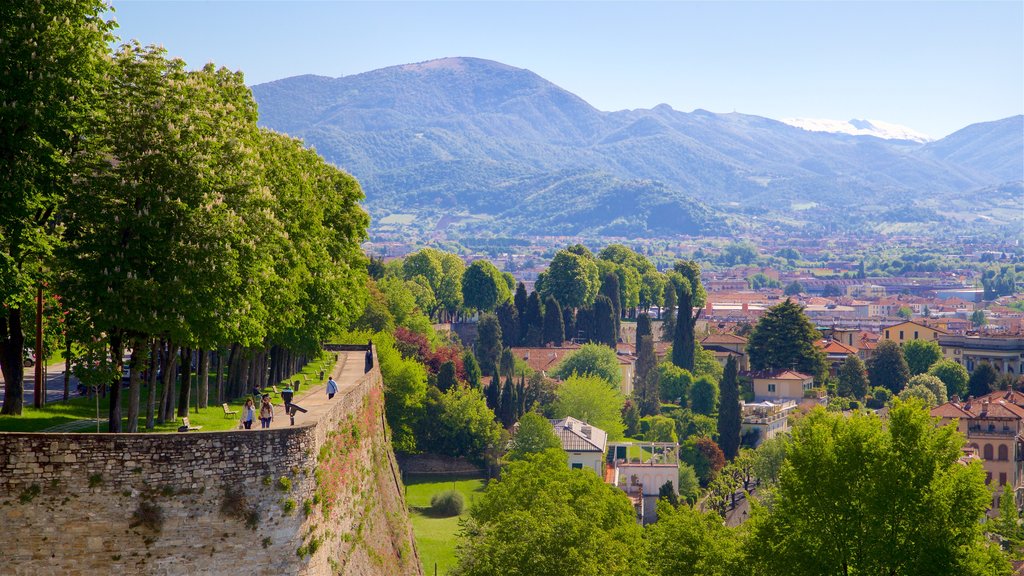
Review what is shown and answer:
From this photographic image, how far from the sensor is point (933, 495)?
118ft

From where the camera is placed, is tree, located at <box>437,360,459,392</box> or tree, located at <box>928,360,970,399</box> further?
tree, located at <box>928,360,970,399</box>

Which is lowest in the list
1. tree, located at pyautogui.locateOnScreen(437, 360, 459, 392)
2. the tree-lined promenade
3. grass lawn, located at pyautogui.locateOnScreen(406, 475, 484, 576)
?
grass lawn, located at pyautogui.locateOnScreen(406, 475, 484, 576)

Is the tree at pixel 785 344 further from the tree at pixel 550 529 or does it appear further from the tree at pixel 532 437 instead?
the tree at pixel 550 529

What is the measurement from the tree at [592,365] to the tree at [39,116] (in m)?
103

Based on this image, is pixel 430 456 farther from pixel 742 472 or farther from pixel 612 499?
pixel 612 499

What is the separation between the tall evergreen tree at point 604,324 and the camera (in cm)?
15938

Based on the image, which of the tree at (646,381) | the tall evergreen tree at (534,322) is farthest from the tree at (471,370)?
the tall evergreen tree at (534,322)

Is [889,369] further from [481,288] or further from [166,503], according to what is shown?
[166,503]

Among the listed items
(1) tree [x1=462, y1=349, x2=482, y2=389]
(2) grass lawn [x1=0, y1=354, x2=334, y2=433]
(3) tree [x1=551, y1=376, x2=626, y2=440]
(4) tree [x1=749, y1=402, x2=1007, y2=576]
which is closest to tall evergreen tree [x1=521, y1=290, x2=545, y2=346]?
(3) tree [x1=551, y1=376, x2=626, y2=440]

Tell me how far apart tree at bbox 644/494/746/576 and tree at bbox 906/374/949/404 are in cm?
8750

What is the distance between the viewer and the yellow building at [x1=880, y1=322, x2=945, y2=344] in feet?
576

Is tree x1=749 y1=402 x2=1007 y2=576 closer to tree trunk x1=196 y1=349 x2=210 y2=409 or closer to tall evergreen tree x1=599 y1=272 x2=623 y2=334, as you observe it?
tree trunk x1=196 y1=349 x2=210 y2=409

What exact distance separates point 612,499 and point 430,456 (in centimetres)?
3977

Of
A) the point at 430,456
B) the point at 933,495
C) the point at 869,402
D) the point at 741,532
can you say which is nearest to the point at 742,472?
the point at 430,456
